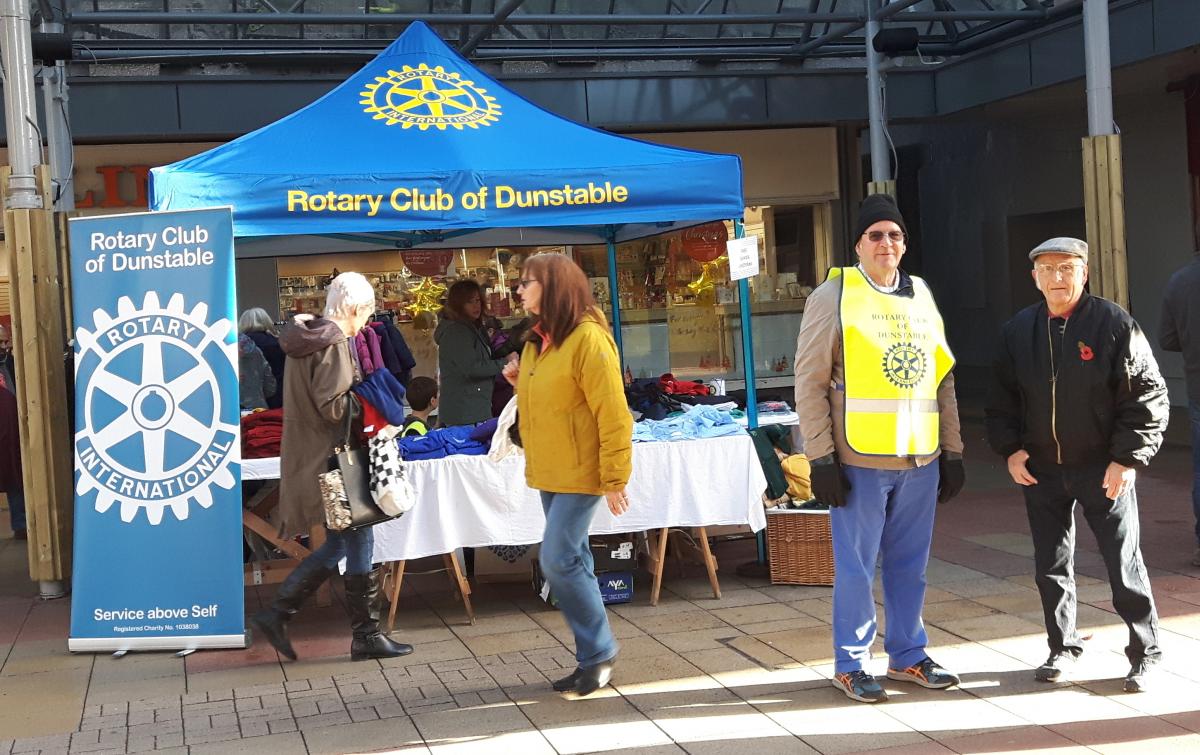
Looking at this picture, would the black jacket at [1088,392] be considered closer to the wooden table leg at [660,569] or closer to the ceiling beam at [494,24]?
the wooden table leg at [660,569]

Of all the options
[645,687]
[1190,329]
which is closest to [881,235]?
[645,687]

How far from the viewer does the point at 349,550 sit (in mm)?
5836

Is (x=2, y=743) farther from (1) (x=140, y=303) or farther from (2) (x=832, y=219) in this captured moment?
(2) (x=832, y=219)

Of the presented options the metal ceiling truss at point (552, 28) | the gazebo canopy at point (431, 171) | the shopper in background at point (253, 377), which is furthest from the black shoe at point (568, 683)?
the metal ceiling truss at point (552, 28)

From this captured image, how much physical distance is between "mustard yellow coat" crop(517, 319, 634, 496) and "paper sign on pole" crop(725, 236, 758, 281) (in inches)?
90.7

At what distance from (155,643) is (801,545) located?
3304 mm

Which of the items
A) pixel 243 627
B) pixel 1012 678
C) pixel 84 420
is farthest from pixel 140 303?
pixel 1012 678

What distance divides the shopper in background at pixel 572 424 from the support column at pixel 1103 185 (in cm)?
513

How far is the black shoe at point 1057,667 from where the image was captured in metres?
4.90

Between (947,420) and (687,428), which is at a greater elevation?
(947,420)

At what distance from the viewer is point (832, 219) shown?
1459 cm

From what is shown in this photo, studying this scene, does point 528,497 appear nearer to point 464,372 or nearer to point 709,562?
point 709,562

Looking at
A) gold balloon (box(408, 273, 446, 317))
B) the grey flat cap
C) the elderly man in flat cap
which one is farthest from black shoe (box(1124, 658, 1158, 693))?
gold balloon (box(408, 273, 446, 317))

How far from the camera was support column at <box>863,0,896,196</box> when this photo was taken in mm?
11281
